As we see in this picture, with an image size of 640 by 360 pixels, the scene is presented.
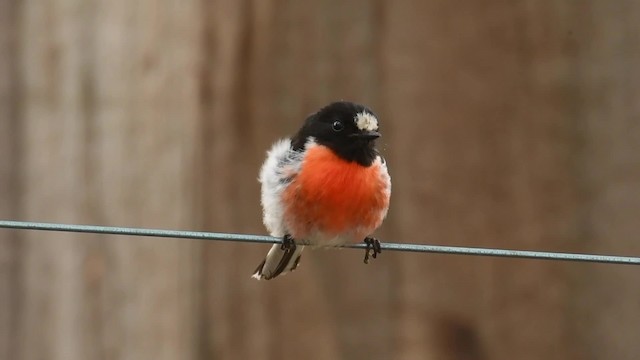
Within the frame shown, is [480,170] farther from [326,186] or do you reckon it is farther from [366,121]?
[326,186]

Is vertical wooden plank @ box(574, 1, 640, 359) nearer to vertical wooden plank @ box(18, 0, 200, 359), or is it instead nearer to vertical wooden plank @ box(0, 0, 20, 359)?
vertical wooden plank @ box(18, 0, 200, 359)

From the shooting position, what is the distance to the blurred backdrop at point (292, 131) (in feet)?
12.3

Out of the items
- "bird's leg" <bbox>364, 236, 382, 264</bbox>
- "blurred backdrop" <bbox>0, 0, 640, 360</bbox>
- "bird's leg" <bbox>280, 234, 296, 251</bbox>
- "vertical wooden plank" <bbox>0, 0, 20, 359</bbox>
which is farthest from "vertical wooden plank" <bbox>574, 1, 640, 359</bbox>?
"vertical wooden plank" <bbox>0, 0, 20, 359</bbox>

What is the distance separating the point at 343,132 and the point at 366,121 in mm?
121

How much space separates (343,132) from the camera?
11.9 ft

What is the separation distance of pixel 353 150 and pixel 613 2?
121 centimetres

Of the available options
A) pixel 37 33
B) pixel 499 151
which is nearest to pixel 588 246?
pixel 499 151

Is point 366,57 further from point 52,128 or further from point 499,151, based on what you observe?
point 52,128

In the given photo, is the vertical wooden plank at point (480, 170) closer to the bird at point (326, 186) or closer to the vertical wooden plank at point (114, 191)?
the bird at point (326, 186)

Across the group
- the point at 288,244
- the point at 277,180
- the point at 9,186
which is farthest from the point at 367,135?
the point at 9,186

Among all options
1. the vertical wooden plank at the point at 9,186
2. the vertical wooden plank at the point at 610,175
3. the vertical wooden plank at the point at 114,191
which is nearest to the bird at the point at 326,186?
the vertical wooden plank at the point at 114,191

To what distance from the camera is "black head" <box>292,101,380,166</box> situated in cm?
357

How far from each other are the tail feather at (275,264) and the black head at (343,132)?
396mm

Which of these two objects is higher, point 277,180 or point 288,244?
point 277,180
